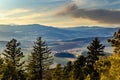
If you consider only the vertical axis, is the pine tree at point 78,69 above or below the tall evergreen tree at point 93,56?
below

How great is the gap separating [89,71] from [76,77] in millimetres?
15760

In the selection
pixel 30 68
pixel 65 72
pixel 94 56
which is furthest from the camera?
pixel 65 72

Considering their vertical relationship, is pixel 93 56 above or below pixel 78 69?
above

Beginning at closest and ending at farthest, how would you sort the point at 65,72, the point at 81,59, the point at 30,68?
the point at 81,59
the point at 30,68
the point at 65,72

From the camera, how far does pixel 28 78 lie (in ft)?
269

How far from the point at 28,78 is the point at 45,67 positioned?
509cm

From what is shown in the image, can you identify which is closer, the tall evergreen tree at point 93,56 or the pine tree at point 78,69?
the tall evergreen tree at point 93,56

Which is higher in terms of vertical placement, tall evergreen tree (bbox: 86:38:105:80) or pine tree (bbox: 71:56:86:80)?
tall evergreen tree (bbox: 86:38:105:80)

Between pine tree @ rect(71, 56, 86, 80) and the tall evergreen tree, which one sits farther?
pine tree @ rect(71, 56, 86, 80)

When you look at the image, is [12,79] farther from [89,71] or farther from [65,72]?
[65,72]

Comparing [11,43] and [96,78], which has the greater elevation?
[11,43]

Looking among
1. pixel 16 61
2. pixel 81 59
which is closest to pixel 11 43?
pixel 16 61

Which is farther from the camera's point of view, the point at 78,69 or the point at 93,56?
the point at 78,69

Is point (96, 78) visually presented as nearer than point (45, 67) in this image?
Yes
